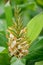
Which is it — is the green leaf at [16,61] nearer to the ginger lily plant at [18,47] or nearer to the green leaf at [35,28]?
the ginger lily plant at [18,47]

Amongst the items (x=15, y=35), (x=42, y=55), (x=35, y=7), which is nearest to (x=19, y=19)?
(x=15, y=35)

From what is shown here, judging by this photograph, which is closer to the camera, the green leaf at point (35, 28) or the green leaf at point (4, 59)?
the green leaf at point (4, 59)

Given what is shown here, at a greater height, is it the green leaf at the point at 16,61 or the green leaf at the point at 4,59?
the green leaf at the point at 16,61

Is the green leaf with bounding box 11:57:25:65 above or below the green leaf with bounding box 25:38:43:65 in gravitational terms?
above

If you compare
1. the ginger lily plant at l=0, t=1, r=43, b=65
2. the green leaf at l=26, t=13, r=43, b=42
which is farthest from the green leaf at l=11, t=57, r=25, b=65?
the green leaf at l=26, t=13, r=43, b=42

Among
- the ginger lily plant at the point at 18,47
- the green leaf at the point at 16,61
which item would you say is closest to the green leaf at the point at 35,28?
the ginger lily plant at the point at 18,47

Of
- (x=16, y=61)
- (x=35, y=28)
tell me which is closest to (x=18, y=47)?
(x=16, y=61)

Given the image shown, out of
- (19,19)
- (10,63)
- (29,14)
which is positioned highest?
(19,19)

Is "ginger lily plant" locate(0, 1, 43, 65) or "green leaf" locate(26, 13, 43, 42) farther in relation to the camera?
"green leaf" locate(26, 13, 43, 42)

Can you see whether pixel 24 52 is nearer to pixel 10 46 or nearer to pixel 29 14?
pixel 10 46

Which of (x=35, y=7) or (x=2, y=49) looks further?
(x=35, y=7)

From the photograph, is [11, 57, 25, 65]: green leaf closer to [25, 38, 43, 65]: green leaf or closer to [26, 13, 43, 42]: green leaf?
[25, 38, 43, 65]: green leaf
